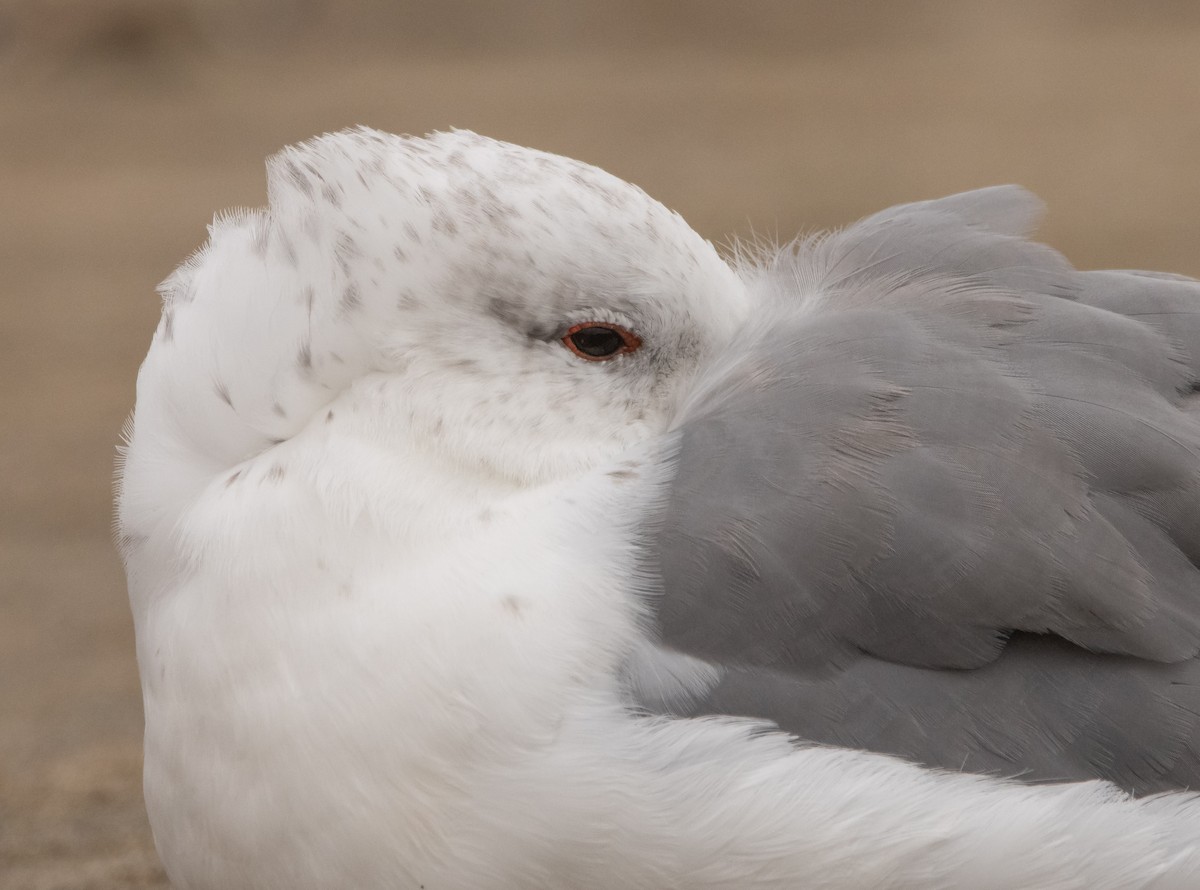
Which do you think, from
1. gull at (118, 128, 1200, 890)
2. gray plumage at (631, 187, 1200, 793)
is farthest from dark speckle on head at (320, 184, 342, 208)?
gray plumage at (631, 187, 1200, 793)

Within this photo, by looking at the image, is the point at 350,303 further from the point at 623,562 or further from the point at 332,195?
the point at 623,562

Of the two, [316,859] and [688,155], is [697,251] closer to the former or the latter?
[316,859]

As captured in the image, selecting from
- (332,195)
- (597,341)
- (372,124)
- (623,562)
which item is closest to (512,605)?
(623,562)

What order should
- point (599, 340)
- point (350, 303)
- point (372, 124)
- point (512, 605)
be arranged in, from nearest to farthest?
point (512, 605), point (350, 303), point (599, 340), point (372, 124)

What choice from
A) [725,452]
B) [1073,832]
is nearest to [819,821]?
[1073,832]

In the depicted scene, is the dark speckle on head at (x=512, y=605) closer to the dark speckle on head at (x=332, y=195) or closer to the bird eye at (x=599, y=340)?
the bird eye at (x=599, y=340)

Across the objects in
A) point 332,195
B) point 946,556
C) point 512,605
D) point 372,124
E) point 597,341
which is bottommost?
point 512,605
